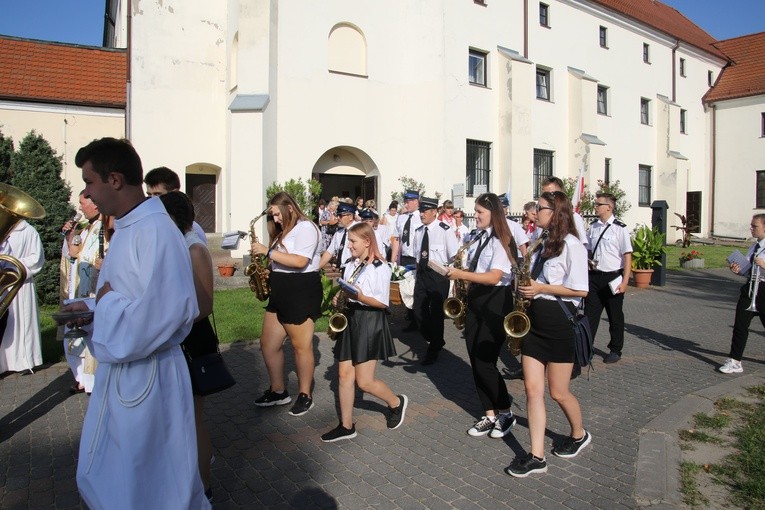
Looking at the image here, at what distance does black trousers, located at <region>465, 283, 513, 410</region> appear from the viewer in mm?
5004

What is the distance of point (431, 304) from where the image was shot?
7.97 m

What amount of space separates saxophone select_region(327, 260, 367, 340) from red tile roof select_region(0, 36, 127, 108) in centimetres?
1650

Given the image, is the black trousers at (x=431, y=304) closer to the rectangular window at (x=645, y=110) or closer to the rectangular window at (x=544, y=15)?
the rectangular window at (x=544, y=15)

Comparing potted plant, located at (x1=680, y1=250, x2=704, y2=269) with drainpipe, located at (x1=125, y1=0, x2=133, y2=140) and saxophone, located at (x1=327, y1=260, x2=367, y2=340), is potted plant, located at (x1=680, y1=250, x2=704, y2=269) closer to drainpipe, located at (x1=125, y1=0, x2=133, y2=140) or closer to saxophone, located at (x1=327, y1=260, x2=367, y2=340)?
saxophone, located at (x1=327, y1=260, x2=367, y2=340)

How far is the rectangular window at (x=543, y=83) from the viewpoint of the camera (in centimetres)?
2517

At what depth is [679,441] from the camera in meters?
4.95

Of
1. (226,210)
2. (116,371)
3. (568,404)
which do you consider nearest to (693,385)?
(568,404)

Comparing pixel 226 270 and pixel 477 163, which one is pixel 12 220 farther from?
pixel 477 163

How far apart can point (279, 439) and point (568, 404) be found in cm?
243

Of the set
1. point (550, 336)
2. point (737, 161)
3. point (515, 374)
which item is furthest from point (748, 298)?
point (737, 161)

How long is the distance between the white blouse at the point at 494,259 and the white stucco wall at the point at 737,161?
114 feet

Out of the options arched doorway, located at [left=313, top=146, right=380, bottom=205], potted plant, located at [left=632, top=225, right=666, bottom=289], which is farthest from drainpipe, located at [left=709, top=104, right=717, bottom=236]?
arched doorway, located at [left=313, top=146, right=380, bottom=205]

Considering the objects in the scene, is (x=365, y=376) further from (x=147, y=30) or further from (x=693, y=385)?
(x=147, y=30)

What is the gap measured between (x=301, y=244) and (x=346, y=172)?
47.8 ft
